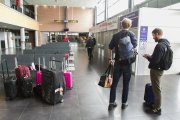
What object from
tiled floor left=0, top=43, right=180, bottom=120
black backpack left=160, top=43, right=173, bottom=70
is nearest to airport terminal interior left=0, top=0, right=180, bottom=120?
tiled floor left=0, top=43, right=180, bottom=120

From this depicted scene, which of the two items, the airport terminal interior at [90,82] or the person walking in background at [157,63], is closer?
the person walking in background at [157,63]

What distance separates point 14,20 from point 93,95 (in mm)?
10901

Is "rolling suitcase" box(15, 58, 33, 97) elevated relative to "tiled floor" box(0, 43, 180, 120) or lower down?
elevated

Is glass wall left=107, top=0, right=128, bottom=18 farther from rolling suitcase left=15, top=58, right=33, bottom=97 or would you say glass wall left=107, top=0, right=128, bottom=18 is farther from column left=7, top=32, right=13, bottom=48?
column left=7, top=32, right=13, bottom=48

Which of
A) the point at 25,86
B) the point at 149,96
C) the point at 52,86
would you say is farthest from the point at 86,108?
the point at 25,86

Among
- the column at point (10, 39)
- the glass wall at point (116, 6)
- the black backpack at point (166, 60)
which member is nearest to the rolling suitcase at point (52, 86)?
the black backpack at point (166, 60)

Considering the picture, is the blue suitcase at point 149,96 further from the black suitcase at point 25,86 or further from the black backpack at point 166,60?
the black suitcase at point 25,86

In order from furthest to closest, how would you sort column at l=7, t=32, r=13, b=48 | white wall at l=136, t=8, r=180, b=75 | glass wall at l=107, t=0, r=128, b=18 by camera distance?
column at l=7, t=32, r=13, b=48, glass wall at l=107, t=0, r=128, b=18, white wall at l=136, t=8, r=180, b=75

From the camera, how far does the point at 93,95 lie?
4.06m

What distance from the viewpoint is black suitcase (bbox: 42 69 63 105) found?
337cm

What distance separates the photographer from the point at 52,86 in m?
3.37

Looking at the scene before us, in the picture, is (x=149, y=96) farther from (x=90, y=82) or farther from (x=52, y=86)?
(x=90, y=82)

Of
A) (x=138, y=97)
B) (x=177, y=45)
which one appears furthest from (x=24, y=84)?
(x=177, y=45)

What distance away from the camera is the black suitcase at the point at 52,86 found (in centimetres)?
337
